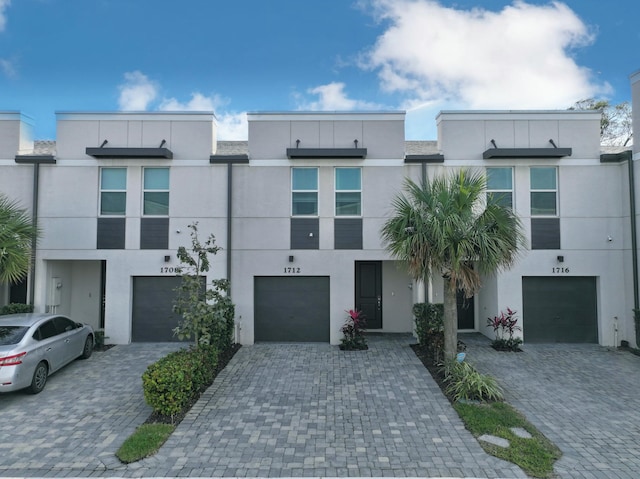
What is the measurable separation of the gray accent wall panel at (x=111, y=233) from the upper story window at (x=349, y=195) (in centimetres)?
672

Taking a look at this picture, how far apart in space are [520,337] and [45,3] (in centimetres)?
1720

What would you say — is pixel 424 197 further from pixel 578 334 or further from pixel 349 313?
pixel 578 334

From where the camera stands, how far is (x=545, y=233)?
1141 cm

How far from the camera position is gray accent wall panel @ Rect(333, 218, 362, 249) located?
1150 cm

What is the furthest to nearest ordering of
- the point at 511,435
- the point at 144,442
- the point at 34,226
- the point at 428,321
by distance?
the point at 34,226 < the point at 428,321 < the point at 511,435 < the point at 144,442

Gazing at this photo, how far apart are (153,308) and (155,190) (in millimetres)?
3700

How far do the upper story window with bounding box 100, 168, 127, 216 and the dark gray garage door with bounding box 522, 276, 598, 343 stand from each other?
12795 millimetres

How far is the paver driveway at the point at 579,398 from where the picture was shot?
5.11 m

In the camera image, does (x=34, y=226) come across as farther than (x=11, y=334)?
Yes

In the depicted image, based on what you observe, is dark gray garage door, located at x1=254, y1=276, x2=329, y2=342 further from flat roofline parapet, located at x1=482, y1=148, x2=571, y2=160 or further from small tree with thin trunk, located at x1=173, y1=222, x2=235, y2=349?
flat roofline parapet, located at x1=482, y1=148, x2=571, y2=160

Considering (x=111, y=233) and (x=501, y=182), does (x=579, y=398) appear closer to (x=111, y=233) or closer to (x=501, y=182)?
(x=501, y=182)

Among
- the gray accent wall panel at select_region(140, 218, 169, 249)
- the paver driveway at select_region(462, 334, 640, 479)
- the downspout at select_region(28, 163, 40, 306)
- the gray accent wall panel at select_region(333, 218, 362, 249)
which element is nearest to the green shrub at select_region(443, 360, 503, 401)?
the paver driveway at select_region(462, 334, 640, 479)

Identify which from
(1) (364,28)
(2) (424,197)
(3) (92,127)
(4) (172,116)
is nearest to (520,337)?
(2) (424,197)

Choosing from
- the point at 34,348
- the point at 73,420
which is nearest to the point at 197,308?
the point at 73,420
